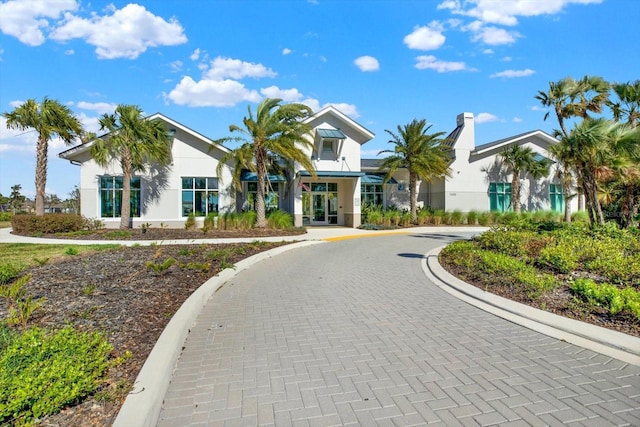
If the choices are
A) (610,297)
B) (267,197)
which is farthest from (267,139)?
(610,297)

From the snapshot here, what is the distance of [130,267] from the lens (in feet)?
27.7

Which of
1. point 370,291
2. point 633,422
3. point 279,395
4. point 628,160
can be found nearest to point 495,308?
point 370,291

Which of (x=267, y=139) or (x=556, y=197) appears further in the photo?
(x=556, y=197)

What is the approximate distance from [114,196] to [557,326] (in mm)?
23051

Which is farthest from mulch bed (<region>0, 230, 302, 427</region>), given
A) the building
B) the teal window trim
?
the building

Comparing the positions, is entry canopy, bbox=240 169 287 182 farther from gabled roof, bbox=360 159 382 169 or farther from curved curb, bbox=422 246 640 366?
curved curb, bbox=422 246 640 366

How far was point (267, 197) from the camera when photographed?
2511cm

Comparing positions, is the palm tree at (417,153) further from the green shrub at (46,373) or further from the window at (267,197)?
the green shrub at (46,373)

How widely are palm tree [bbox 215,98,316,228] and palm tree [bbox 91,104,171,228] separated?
11.2 ft

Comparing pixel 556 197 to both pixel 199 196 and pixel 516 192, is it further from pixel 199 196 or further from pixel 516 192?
pixel 199 196

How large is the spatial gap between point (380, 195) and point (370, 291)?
2158 cm

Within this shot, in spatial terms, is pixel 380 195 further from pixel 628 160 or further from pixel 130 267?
pixel 130 267

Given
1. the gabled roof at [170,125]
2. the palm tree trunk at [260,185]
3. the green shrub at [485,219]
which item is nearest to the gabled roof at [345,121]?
the palm tree trunk at [260,185]

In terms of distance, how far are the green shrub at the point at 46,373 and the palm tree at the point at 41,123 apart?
20592 millimetres
